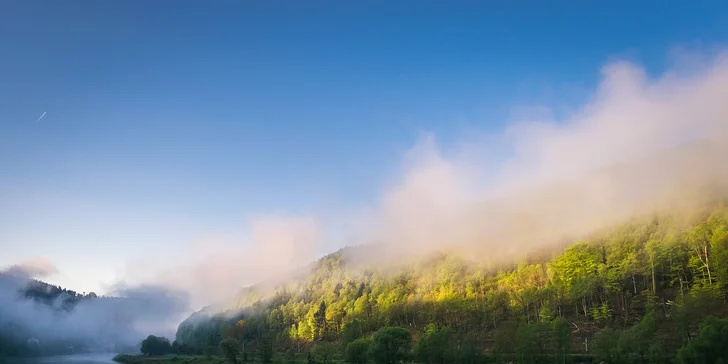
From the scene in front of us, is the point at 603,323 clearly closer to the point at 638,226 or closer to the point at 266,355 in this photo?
the point at 638,226

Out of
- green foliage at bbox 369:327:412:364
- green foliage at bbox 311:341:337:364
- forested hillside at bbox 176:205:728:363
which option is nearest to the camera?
forested hillside at bbox 176:205:728:363

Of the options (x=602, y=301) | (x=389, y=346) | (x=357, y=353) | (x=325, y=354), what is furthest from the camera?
(x=325, y=354)

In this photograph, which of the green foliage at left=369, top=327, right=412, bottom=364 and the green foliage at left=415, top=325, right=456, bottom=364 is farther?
the green foliage at left=369, top=327, right=412, bottom=364

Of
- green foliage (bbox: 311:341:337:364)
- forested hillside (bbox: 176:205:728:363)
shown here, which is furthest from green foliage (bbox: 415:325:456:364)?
green foliage (bbox: 311:341:337:364)

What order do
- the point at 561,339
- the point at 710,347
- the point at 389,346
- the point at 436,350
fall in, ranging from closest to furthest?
1. the point at 710,347
2. the point at 561,339
3. the point at 436,350
4. the point at 389,346

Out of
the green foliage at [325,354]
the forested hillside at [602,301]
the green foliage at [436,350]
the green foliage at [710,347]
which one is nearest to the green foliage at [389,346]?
the forested hillside at [602,301]

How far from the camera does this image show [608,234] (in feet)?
508

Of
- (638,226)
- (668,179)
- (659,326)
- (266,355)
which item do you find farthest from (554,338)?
(668,179)

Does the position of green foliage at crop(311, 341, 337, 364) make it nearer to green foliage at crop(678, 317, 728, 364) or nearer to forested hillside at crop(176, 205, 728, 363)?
forested hillside at crop(176, 205, 728, 363)

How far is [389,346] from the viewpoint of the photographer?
11481cm

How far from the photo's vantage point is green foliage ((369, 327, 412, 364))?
113375mm

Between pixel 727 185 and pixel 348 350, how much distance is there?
454 ft

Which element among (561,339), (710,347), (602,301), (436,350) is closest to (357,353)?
(436,350)

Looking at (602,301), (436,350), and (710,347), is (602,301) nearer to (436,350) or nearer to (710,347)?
(436,350)
